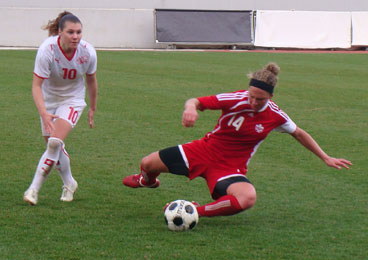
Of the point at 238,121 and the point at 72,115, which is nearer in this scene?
the point at 238,121

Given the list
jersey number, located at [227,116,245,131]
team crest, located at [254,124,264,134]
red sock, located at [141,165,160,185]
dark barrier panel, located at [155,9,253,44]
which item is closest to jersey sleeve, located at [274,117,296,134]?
team crest, located at [254,124,264,134]

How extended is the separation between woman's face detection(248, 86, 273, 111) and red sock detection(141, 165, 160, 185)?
1.23 metres

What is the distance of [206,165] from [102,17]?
23886mm

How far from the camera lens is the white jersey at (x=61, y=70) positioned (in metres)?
6.00

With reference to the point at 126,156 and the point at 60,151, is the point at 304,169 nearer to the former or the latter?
the point at 126,156

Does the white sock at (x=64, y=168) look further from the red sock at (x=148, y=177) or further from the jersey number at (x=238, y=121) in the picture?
the jersey number at (x=238, y=121)

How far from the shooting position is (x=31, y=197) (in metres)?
5.95

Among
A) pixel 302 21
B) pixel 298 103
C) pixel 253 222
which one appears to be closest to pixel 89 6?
pixel 302 21

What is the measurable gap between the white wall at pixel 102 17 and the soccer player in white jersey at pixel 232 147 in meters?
23.3

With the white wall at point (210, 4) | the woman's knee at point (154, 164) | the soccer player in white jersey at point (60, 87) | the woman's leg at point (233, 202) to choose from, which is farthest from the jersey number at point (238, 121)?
the white wall at point (210, 4)

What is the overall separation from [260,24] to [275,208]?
24.3m

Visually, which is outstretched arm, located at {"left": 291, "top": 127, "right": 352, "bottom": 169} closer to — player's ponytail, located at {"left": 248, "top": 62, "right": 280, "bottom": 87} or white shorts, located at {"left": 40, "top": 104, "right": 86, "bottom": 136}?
player's ponytail, located at {"left": 248, "top": 62, "right": 280, "bottom": 87}

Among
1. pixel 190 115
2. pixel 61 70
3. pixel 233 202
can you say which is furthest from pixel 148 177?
pixel 190 115

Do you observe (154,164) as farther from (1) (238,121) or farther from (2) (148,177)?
(1) (238,121)
